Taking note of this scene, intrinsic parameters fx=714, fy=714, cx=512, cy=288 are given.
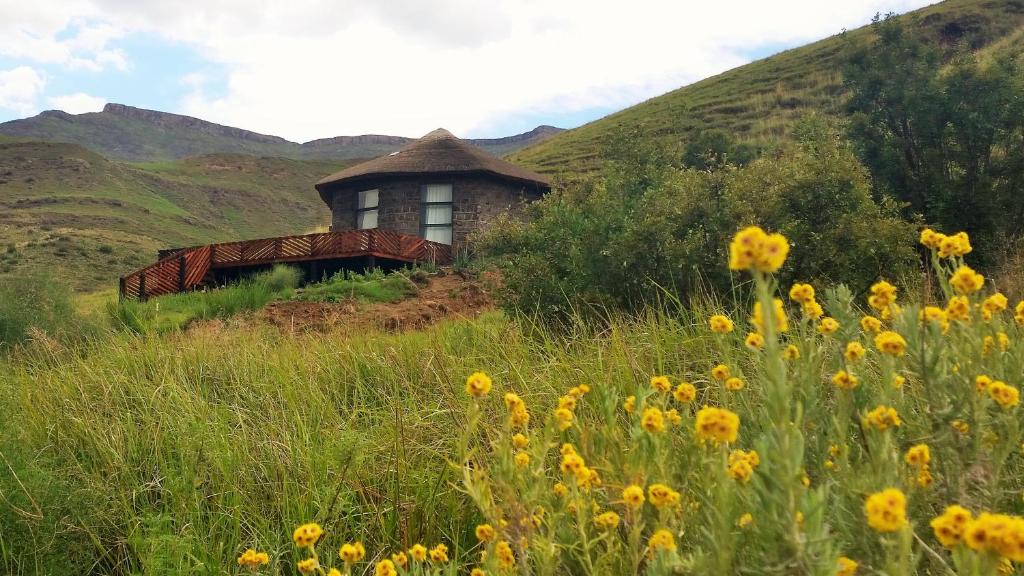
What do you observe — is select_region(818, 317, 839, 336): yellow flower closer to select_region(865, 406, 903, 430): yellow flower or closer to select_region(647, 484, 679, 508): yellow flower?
select_region(865, 406, 903, 430): yellow flower

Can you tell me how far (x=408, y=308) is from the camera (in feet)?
45.2

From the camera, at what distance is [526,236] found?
1161cm

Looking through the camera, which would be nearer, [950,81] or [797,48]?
[950,81]

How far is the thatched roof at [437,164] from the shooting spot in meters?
23.7

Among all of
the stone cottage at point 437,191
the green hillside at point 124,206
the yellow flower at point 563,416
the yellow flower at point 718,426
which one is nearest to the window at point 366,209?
the stone cottage at point 437,191

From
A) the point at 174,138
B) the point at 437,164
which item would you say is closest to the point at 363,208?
the point at 437,164

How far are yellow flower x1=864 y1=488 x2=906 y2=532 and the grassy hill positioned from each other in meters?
30.4

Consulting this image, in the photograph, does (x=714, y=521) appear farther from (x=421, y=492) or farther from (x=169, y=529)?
(x=169, y=529)

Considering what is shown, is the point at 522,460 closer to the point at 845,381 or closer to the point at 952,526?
the point at 845,381

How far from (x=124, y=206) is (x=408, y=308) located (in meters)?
48.4

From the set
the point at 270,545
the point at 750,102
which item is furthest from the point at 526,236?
the point at 750,102

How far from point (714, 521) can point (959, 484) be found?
2.24 ft

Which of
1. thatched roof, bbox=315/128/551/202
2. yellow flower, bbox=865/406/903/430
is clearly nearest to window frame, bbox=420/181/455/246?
thatched roof, bbox=315/128/551/202

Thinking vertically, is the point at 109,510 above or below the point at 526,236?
below
